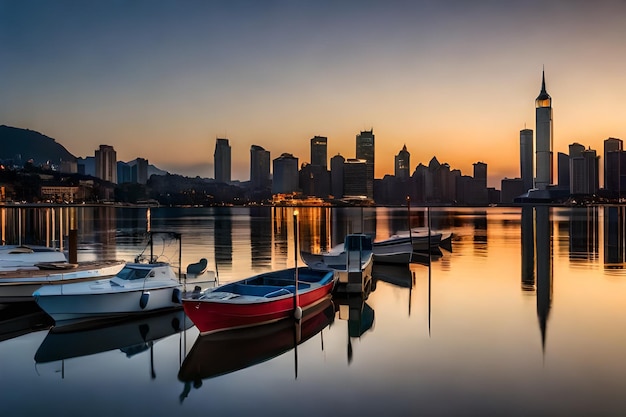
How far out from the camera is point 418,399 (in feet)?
42.6

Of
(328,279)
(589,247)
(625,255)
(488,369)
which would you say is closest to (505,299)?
(328,279)

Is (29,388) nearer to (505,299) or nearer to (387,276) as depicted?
(505,299)

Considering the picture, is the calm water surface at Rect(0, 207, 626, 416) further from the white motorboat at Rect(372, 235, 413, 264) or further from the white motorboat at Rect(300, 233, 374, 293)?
the white motorboat at Rect(372, 235, 413, 264)

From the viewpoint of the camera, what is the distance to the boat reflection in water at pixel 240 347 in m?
15.0

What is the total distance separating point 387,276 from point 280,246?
21706mm

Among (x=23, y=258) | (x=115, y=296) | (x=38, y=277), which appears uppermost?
(x=23, y=258)

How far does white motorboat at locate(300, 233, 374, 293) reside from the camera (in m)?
26.0

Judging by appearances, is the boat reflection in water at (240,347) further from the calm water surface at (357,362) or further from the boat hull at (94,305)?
the boat hull at (94,305)

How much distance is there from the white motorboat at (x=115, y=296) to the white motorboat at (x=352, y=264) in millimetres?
8113

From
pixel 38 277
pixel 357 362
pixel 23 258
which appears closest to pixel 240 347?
pixel 357 362

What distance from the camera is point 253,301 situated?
59.6 feet

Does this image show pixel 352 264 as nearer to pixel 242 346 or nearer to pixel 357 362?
pixel 242 346

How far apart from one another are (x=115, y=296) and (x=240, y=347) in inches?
225

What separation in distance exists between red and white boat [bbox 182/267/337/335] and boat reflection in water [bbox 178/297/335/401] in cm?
31
